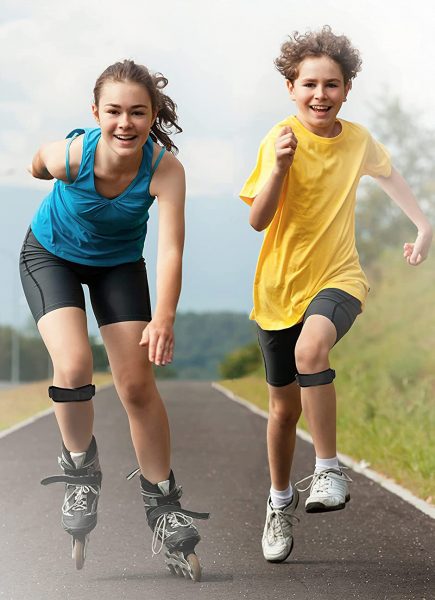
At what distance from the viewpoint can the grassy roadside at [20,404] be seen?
35.4ft

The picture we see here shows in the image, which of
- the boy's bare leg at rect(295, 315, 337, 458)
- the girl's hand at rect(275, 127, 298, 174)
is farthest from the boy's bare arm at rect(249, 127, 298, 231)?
the boy's bare leg at rect(295, 315, 337, 458)

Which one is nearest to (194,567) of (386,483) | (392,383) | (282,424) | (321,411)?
(282,424)

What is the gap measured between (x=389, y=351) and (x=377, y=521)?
435 cm

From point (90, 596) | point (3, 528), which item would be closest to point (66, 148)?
point (90, 596)

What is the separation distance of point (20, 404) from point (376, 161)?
805cm

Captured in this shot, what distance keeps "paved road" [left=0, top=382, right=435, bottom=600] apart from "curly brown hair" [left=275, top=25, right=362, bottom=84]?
164cm

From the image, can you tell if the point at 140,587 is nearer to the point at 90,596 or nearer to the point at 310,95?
the point at 90,596

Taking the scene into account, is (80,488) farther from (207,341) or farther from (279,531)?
(207,341)

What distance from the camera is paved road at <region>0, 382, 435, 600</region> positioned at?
4.00 meters

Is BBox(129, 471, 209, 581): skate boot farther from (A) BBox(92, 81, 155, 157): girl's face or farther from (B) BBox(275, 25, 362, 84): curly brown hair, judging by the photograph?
(B) BBox(275, 25, 362, 84): curly brown hair

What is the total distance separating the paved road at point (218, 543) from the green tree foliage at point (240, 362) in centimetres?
68

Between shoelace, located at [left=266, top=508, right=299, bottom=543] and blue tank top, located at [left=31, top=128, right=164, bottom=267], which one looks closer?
blue tank top, located at [left=31, top=128, right=164, bottom=267]

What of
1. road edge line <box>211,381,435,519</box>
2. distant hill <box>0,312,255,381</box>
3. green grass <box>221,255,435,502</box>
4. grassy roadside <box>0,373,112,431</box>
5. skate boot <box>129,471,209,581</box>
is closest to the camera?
skate boot <box>129,471,209,581</box>

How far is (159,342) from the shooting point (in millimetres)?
3320
